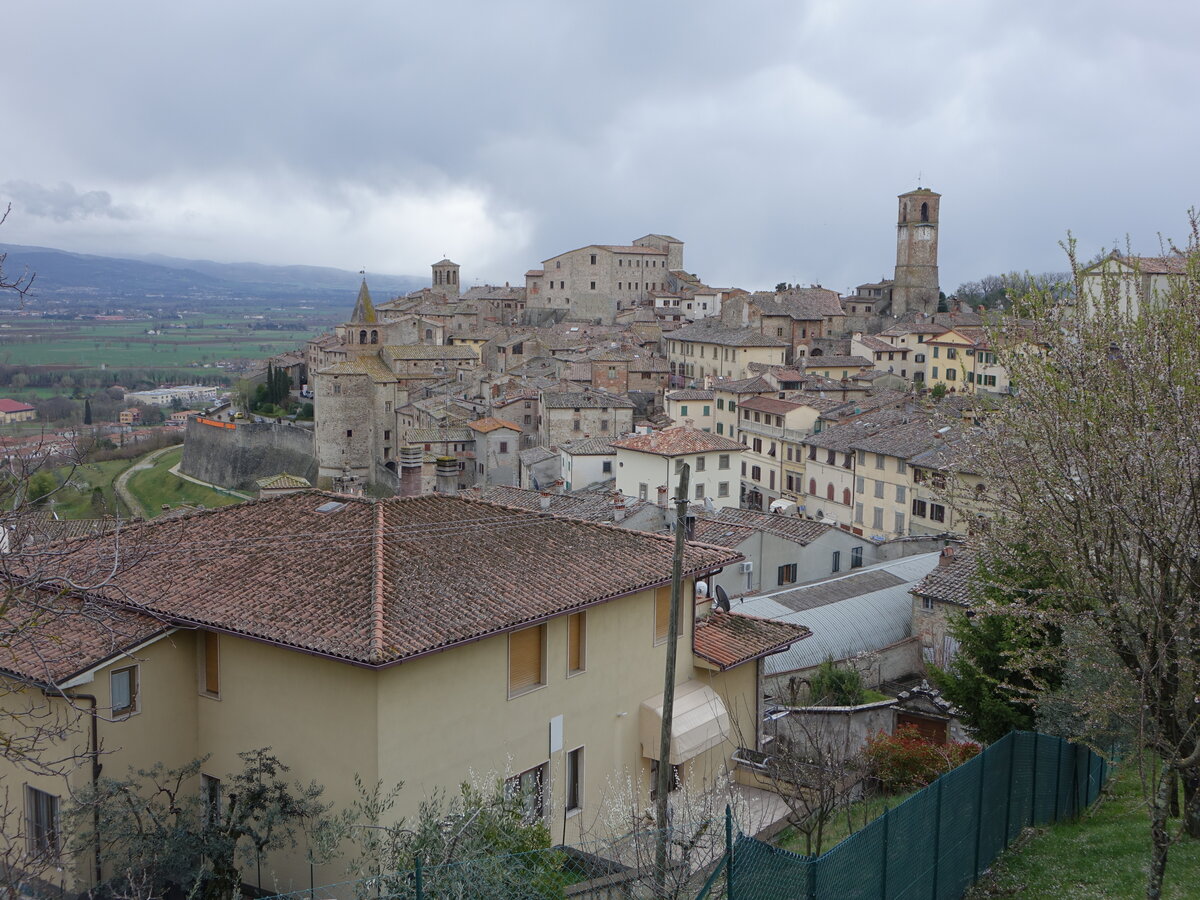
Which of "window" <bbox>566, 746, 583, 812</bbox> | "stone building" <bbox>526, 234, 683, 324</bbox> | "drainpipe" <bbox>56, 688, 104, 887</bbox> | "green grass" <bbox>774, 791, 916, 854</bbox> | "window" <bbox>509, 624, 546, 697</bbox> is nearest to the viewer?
"drainpipe" <bbox>56, 688, 104, 887</bbox>

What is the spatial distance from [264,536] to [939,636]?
14.7 metres

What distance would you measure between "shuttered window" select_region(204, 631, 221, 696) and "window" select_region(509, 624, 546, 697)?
9.84 feet

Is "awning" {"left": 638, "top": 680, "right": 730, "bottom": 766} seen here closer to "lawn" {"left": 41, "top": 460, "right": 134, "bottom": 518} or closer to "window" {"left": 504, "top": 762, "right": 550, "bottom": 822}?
"window" {"left": 504, "top": 762, "right": 550, "bottom": 822}

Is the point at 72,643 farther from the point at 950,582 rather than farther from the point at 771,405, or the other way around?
the point at 771,405

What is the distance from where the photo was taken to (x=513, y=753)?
1125 cm

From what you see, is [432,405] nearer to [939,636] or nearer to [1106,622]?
[939,636]

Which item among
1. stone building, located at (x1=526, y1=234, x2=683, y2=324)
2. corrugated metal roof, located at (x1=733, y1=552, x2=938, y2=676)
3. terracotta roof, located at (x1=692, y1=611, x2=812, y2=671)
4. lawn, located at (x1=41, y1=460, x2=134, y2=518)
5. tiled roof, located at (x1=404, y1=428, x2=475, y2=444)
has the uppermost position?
stone building, located at (x1=526, y1=234, x2=683, y2=324)

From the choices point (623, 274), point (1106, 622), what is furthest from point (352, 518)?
point (623, 274)

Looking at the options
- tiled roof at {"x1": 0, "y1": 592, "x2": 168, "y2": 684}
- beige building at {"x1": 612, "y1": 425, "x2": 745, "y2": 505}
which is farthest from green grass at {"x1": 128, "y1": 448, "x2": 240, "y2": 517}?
tiled roof at {"x1": 0, "y1": 592, "x2": 168, "y2": 684}

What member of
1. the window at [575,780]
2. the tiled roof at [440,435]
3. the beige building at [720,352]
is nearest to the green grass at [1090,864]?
the window at [575,780]

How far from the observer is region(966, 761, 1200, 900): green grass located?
885cm

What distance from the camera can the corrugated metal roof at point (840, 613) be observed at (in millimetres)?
20797

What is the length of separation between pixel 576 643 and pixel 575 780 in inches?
61.1

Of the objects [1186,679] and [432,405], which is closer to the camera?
[1186,679]
